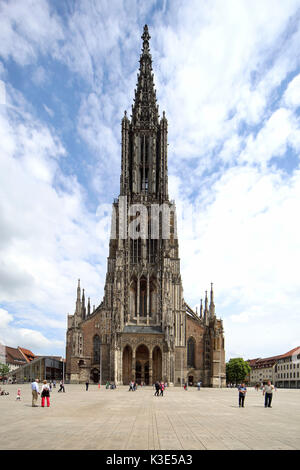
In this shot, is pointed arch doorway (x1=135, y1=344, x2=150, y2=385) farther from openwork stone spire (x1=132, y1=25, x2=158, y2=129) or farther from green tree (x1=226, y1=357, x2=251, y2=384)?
green tree (x1=226, y1=357, x2=251, y2=384)

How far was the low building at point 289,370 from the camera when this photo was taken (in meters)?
102

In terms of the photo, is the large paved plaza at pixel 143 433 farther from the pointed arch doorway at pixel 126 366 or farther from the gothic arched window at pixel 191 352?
the gothic arched window at pixel 191 352

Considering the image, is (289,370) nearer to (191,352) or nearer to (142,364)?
(191,352)

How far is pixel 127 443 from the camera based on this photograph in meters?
10.4

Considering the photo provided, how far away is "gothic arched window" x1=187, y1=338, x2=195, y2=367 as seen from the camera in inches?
2613

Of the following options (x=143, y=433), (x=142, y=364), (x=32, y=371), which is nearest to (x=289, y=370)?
(x=142, y=364)

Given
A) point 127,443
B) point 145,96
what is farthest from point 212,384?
point 127,443

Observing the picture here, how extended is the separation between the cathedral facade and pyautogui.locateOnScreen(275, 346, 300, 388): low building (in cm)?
4180

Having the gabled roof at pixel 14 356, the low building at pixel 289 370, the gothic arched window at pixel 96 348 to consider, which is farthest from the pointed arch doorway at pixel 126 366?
the low building at pixel 289 370

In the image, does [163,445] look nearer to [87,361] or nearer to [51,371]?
[87,361]

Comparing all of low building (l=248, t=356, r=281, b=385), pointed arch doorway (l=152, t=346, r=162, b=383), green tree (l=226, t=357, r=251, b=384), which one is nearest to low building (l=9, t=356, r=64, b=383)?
pointed arch doorway (l=152, t=346, r=162, b=383)

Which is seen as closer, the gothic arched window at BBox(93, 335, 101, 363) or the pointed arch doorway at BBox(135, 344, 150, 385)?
the pointed arch doorway at BBox(135, 344, 150, 385)

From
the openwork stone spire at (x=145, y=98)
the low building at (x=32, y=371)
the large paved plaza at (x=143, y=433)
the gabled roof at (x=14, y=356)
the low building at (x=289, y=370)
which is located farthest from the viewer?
the gabled roof at (x=14, y=356)

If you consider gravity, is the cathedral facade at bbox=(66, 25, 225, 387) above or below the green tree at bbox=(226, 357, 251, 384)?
above
